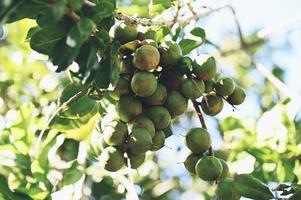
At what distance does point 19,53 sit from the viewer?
3.90 meters

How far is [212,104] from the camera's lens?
2.17 metres

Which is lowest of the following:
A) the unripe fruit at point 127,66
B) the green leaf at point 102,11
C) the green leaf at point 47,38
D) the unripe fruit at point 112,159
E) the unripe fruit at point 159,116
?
the unripe fruit at point 112,159

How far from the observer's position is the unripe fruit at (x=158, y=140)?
205cm

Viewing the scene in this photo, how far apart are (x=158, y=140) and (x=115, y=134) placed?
16cm

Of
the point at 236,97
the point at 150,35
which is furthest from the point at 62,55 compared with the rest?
the point at 236,97

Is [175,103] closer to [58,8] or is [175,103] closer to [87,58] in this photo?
[87,58]

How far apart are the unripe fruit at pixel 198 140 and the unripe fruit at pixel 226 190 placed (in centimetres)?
13

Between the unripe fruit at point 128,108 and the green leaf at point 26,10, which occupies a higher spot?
the green leaf at point 26,10

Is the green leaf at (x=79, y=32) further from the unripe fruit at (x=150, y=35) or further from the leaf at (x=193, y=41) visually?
the leaf at (x=193, y=41)

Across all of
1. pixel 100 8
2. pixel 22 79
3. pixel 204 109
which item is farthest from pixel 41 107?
pixel 100 8

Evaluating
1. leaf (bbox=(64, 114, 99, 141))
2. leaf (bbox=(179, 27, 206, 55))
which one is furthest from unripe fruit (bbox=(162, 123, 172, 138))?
leaf (bbox=(64, 114, 99, 141))

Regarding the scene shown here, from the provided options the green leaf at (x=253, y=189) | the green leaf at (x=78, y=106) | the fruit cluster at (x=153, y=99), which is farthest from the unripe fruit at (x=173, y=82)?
the green leaf at (x=253, y=189)

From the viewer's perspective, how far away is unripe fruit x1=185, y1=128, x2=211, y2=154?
2.11 metres

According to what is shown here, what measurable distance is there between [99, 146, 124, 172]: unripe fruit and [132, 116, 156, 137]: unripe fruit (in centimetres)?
10
